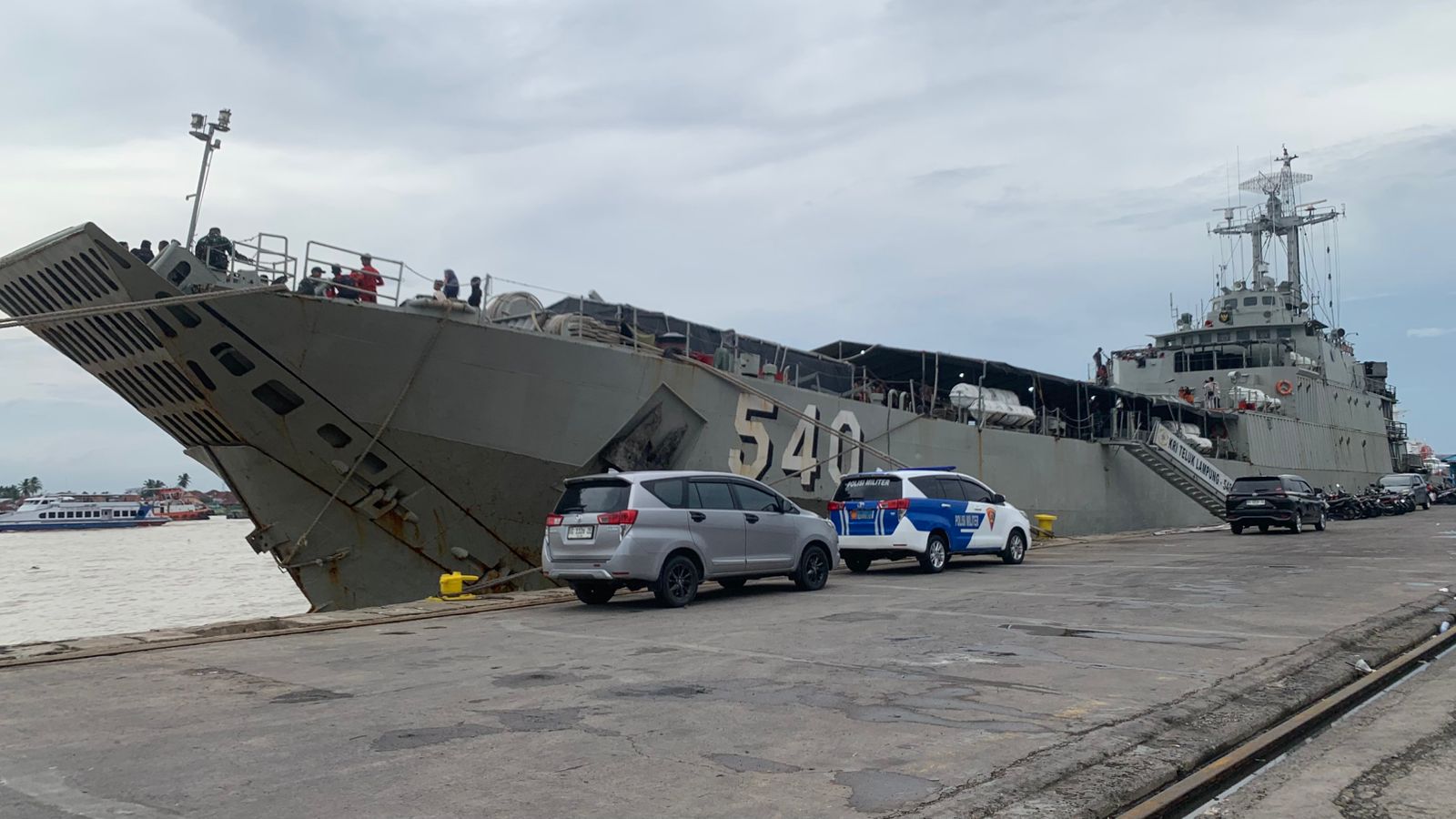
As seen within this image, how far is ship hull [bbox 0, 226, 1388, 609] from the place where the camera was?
44.4 ft

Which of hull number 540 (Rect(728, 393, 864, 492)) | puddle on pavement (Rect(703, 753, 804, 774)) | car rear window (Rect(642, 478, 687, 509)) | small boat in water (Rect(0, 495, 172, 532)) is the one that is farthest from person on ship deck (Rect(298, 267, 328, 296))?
small boat in water (Rect(0, 495, 172, 532))

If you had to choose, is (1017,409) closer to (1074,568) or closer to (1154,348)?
(1074,568)

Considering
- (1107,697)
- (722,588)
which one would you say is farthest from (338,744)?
(722,588)

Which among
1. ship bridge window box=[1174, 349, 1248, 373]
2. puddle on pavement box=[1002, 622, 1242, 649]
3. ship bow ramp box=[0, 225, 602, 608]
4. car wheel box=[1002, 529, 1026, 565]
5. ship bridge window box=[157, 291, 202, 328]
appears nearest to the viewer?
puddle on pavement box=[1002, 622, 1242, 649]

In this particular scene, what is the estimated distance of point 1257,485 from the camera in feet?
90.3

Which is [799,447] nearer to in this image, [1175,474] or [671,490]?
[671,490]

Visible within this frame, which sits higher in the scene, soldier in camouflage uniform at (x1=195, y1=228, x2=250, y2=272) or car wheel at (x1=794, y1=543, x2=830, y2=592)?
soldier in camouflage uniform at (x1=195, y1=228, x2=250, y2=272)

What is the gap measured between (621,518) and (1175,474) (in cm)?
2581

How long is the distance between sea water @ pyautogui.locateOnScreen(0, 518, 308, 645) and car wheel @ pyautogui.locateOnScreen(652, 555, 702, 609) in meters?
13.6

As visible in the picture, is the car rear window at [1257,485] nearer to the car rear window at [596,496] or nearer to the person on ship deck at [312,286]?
the car rear window at [596,496]

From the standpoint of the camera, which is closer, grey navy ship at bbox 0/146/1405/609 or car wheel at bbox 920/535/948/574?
grey navy ship at bbox 0/146/1405/609

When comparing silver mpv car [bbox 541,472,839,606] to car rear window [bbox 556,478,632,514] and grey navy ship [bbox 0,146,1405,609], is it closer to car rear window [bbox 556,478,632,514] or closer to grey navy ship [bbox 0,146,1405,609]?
car rear window [bbox 556,478,632,514]

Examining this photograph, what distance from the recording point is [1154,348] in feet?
143

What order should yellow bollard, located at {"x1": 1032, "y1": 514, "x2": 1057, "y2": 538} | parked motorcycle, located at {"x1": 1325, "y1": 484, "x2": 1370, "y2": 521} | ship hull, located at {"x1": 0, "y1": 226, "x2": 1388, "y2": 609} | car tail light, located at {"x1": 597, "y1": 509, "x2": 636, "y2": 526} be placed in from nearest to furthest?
1. car tail light, located at {"x1": 597, "y1": 509, "x2": 636, "y2": 526}
2. ship hull, located at {"x1": 0, "y1": 226, "x2": 1388, "y2": 609}
3. yellow bollard, located at {"x1": 1032, "y1": 514, "x2": 1057, "y2": 538}
4. parked motorcycle, located at {"x1": 1325, "y1": 484, "x2": 1370, "y2": 521}
